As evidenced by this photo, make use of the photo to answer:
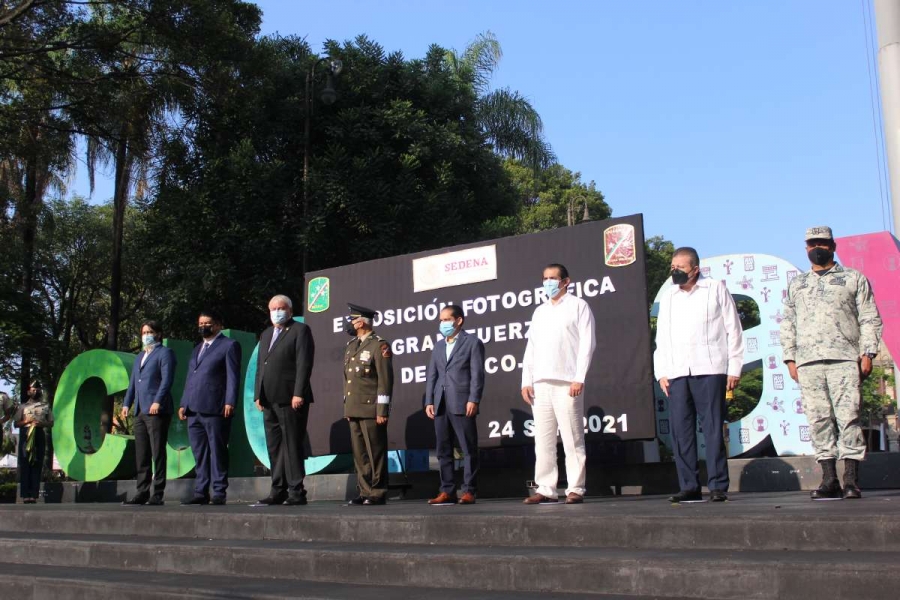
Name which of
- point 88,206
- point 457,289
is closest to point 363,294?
point 457,289

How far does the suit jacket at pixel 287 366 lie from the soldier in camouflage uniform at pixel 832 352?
4.35 meters

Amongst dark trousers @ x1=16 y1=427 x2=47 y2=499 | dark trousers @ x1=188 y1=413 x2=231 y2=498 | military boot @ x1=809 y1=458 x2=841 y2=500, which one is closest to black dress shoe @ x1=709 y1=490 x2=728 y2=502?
military boot @ x1=809 y1=458 x2=841 y2=500

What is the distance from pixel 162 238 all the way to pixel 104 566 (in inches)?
600

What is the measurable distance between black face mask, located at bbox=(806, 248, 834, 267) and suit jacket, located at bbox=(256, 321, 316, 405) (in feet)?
15.0

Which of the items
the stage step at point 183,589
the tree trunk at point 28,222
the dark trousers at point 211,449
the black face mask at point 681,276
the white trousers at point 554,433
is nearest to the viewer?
the stage step at point 183,589

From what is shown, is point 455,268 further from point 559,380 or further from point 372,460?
point 559,380

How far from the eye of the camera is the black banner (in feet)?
27.3

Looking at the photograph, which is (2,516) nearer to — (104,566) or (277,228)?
(104,566)

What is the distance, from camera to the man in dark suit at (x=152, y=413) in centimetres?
960

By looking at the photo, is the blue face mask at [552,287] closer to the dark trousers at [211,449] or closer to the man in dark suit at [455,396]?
the man in dark suit at [455,396]

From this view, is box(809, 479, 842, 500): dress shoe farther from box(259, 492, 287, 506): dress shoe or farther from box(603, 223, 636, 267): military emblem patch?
box(259, 492, 287, 506): dress shoe

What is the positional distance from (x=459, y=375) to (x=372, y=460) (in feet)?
3.77

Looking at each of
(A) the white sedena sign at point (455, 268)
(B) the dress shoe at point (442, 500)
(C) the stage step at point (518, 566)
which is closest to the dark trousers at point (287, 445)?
(B) the dress shoe at point (442, 500)

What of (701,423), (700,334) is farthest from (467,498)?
(700,334)
